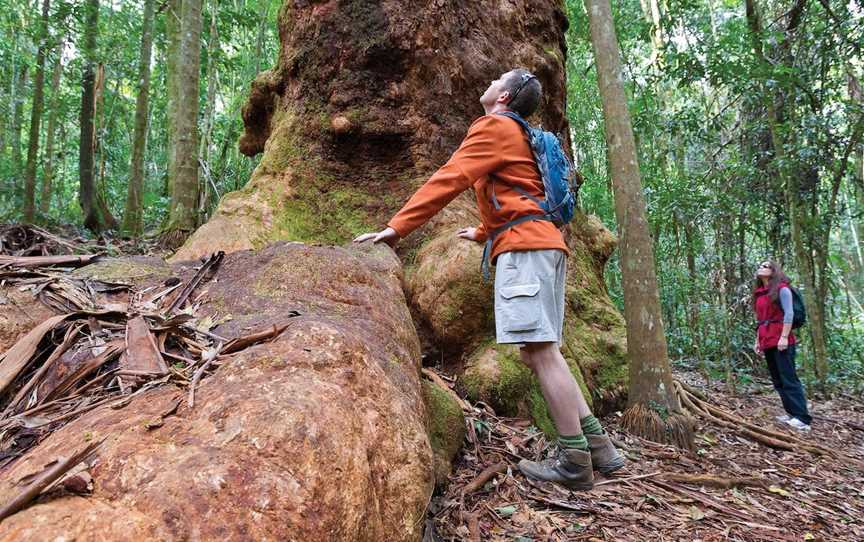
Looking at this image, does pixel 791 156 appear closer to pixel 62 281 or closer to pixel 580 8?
pixel 580 8

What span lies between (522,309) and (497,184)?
69cm

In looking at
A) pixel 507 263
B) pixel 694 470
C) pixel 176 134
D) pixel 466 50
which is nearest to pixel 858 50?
pixel 466 50

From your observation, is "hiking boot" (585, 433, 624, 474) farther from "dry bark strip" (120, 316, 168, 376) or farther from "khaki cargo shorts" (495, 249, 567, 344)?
"dry bark strip" (120, 316, 168, 376)

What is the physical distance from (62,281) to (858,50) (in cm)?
973

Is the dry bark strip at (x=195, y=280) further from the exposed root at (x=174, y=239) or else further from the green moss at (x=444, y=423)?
the exposed root at (x=174, y=239)

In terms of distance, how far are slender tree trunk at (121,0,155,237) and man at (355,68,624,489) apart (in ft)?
24.7

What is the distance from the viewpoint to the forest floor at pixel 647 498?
2.21 meters

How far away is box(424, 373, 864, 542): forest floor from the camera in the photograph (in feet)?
7.25

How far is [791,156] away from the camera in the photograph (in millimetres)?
7828

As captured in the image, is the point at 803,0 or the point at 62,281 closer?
the point at 62,281

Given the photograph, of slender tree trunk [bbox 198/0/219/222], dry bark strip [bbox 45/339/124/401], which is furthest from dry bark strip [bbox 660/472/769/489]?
slender tree trunk [bbox 198/0/219/222]

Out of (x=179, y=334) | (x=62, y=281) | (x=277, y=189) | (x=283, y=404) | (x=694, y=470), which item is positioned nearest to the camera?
(x=283, y=404)

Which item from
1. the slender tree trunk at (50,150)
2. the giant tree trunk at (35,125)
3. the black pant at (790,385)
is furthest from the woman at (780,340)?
the slender tree trunk at (50,150)

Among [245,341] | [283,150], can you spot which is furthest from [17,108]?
[245,341]
